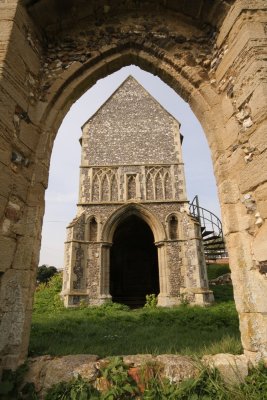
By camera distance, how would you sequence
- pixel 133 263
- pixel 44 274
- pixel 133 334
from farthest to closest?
pixel 44 274 < pixel 133 263 < pixel 133 334

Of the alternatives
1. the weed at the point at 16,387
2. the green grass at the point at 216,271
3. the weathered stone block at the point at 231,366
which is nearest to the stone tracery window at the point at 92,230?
the green grass at the point at 216,271

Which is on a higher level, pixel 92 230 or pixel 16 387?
pixel 92 230

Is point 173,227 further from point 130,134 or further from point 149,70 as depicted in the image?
point 149,70

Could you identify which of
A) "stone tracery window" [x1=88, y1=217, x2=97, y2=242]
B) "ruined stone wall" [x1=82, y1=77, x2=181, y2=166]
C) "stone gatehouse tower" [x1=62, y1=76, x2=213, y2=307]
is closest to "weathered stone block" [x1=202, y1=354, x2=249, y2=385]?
"stone gatehouse tower" [x1=62, y1=76, x2=213, y2=307]

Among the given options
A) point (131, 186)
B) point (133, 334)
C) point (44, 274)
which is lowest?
point (133, 334)

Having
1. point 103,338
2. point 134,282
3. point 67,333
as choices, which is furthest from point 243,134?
point 134,282

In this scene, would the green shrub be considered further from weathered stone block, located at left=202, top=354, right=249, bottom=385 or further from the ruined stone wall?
the ruined stone wall

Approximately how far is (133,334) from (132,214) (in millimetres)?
7109

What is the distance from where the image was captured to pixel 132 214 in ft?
37.6

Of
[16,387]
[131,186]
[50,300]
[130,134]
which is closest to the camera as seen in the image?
[16,387]

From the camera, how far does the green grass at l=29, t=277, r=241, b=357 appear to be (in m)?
3.05

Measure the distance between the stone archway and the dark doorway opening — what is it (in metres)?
10.4

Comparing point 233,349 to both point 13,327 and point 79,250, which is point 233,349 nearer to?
point 13,327

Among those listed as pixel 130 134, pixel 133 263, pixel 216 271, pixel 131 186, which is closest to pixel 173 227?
pixel 131 186
